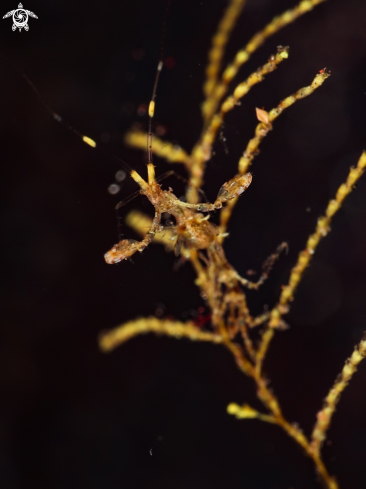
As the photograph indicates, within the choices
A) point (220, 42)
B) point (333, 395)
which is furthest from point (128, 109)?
point (333, 395)

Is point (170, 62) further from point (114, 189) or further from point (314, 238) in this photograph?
point (314, 238)

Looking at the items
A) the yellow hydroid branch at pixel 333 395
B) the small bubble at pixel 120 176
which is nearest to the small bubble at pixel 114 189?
the small bubble at pixel 120 176

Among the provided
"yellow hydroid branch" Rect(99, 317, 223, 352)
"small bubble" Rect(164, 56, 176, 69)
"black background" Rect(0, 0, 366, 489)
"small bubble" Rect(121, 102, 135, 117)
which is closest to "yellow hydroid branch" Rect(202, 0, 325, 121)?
"black background" Rect(0, 0, 366, 489)

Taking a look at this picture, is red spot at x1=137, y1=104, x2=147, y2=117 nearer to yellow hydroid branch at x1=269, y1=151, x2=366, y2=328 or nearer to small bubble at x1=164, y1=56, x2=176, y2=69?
small bubble at x1=164, y1=56, x2=176, y2=69

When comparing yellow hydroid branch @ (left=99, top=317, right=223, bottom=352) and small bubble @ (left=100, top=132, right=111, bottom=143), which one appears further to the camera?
small bubble @ (left=100, top=132, right=111, bottom=143)

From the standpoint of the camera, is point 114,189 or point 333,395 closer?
point 333,395
